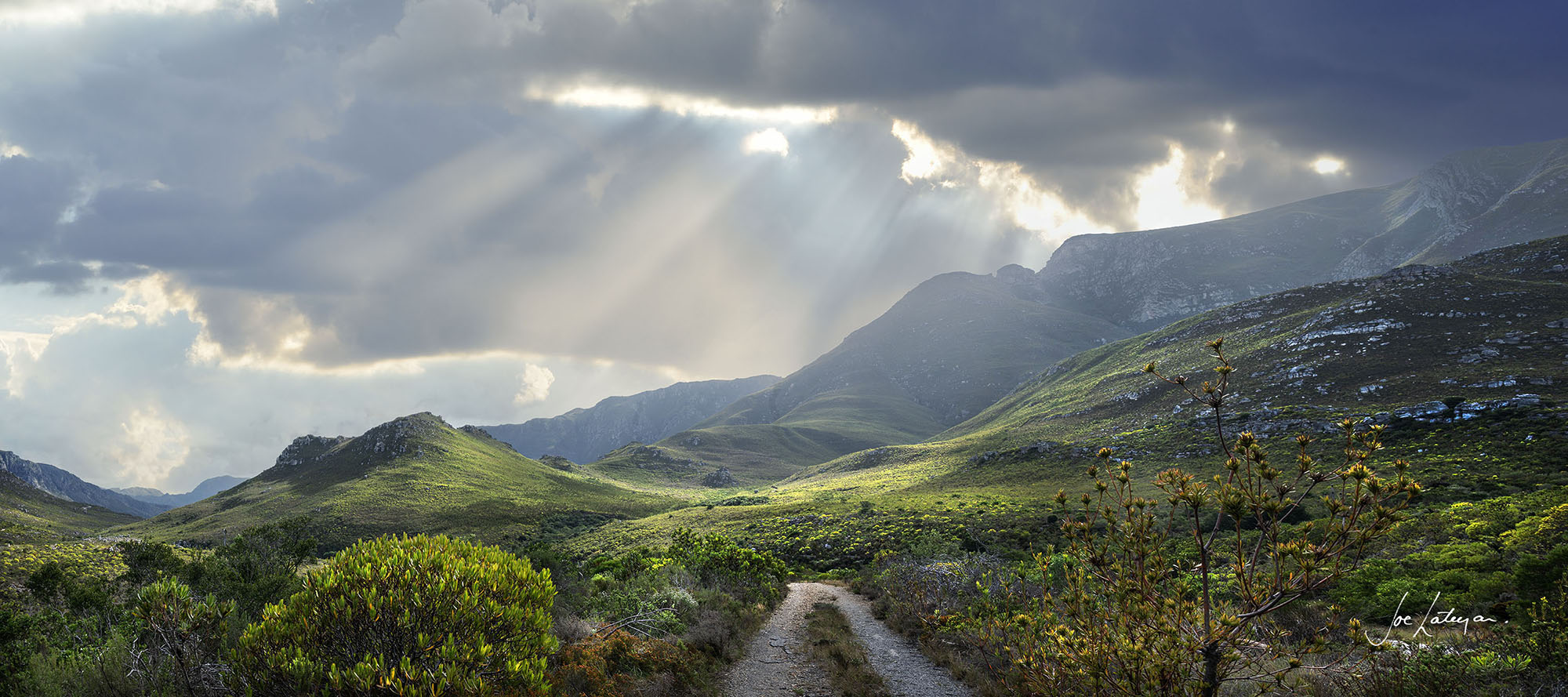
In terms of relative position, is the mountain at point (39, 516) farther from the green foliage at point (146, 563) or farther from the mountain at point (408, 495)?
the green foliage at point (146, 563)

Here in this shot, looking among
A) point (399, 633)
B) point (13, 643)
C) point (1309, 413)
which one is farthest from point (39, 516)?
point (1309, 413)

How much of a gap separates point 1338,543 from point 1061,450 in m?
84.2

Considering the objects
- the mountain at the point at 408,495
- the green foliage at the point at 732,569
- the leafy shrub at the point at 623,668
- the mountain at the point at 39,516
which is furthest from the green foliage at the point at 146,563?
the mountain at the point at 39,516

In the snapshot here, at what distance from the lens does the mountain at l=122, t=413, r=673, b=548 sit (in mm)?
87562

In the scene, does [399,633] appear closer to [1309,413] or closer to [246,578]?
[246,578]

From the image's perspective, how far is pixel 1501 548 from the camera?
18766 mm

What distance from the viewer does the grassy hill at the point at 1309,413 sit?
1688 inches

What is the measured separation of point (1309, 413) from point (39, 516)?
21481 centimetres

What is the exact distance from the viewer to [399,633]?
27.2ft

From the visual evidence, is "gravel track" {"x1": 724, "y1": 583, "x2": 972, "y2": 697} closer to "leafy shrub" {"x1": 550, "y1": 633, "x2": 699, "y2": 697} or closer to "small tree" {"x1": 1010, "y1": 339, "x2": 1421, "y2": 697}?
"leafy shrub" {"x1": 550, "y1": 633, "x2": 699, "y2": 697}

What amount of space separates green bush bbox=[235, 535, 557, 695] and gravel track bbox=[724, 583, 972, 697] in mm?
7895

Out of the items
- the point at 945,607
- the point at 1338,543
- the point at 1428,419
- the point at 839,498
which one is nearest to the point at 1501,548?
the point at 945,607

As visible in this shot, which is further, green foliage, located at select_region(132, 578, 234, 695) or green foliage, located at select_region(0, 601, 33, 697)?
green foliage, located at select_region(0, 601, 33, 697)
